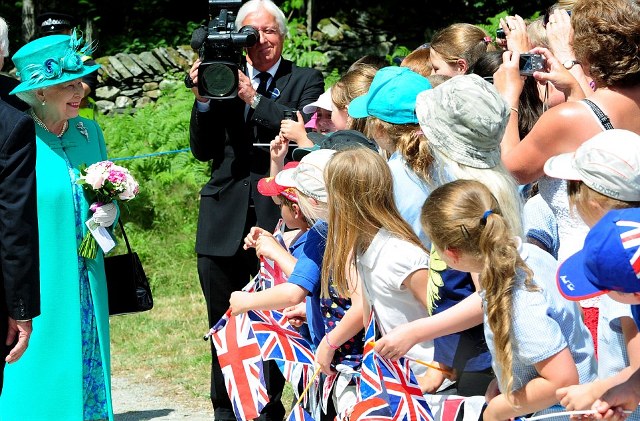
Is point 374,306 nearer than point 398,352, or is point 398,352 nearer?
point 398,352

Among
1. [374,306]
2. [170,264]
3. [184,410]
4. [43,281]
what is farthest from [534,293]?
[170,264]

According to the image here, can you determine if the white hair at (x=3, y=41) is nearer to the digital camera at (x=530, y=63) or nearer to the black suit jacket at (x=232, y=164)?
the black suit jacket at (x=232, y=164)

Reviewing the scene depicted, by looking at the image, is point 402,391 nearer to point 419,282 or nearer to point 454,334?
point 454,334

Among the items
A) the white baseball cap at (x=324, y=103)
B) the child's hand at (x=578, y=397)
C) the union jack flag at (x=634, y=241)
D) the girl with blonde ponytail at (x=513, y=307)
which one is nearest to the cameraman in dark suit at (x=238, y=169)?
the white baseball cap at (x=324, y=103)

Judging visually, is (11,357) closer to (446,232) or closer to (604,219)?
(446,232)

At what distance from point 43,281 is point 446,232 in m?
2.83

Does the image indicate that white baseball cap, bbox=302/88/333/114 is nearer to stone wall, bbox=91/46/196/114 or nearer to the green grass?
the green grass

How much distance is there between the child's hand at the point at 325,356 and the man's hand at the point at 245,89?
1.86 m

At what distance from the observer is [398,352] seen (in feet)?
11.1

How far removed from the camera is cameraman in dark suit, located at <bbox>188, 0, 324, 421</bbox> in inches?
225

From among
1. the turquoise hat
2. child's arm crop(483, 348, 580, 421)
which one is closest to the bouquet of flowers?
the turquoise hat

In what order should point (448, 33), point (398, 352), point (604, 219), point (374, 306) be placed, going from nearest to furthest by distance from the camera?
1. point (604, 219)
2. point (398, 352)
3. point (374, 306)
4. point (448, 33)

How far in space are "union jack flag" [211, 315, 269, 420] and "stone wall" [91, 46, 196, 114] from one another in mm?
9990

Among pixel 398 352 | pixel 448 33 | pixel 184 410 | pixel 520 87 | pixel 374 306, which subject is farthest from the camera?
pixel 184 410
